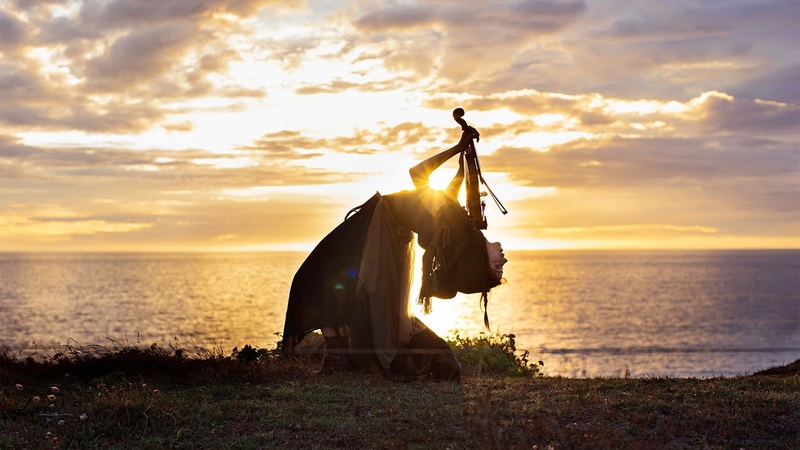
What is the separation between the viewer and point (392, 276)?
1092cm

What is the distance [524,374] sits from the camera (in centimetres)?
1351

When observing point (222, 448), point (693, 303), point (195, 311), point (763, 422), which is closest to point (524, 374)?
point (763, 422)

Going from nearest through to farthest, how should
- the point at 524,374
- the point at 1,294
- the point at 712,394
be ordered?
the point at 712,394 → the point at 524,374 → the point at 1,294

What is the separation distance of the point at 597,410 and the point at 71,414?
553 cm

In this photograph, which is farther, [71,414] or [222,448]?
[71,414]

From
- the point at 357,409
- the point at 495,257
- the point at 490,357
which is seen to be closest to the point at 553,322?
the point at 490,357

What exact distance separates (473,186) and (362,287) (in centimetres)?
207

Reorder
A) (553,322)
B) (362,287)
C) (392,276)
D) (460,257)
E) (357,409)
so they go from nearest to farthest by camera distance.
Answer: (357,409), (460,257), (362,287), (392,276), (553,322)

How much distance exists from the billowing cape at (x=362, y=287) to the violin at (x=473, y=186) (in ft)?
3.27

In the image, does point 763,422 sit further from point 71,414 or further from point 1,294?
point 1,294

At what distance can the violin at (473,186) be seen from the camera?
1073 centimetres

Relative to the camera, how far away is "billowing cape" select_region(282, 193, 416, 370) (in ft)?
35.3

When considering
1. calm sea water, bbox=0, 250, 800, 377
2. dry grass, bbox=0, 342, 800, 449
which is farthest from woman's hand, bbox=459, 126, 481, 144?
calm sea water, bbox=0, 250, 800, 377

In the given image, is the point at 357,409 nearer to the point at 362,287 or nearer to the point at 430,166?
the point at 362,287
